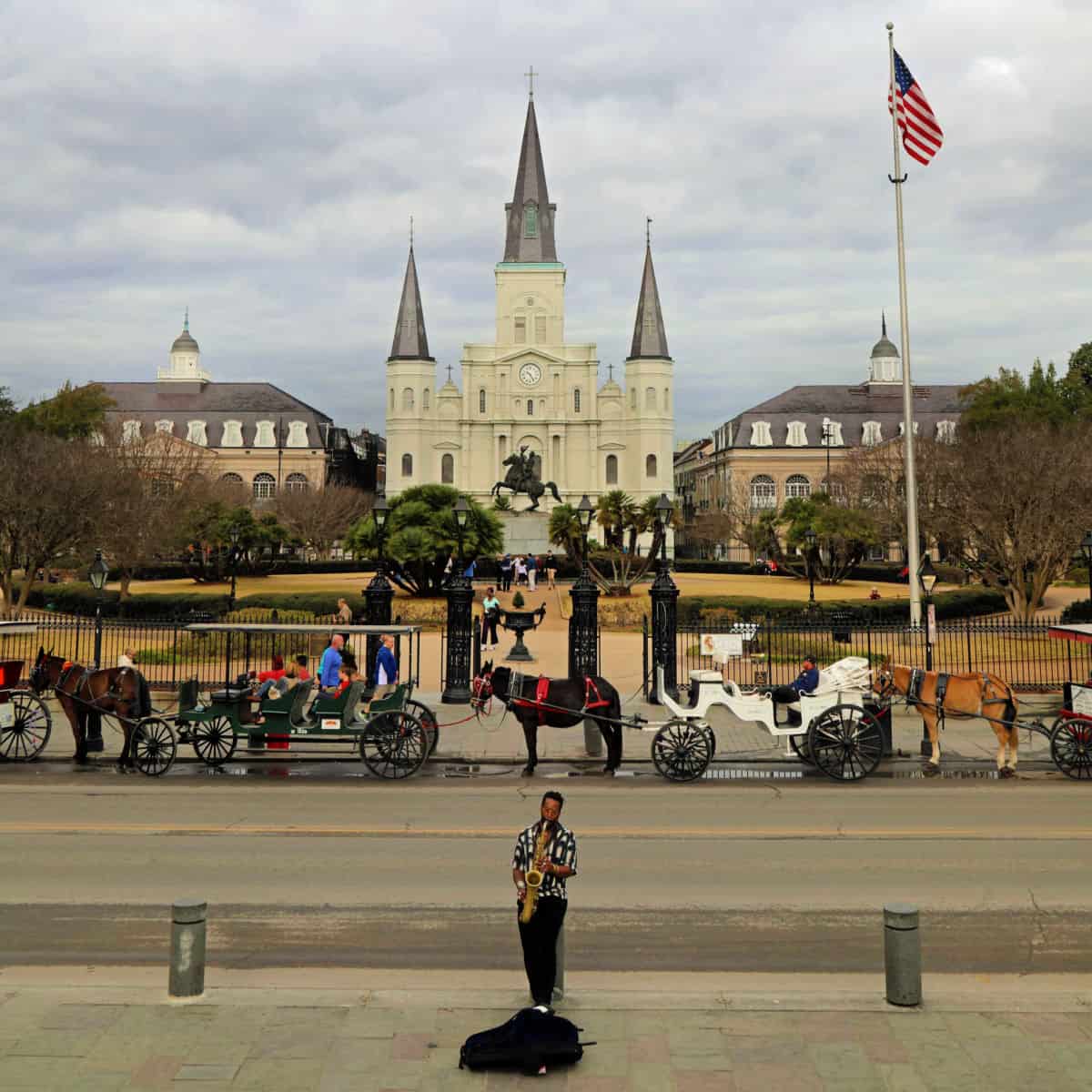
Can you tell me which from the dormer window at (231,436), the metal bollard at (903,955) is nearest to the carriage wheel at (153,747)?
the metal bollard at (903,955)

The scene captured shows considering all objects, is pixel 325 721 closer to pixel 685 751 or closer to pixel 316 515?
pixel 685 751

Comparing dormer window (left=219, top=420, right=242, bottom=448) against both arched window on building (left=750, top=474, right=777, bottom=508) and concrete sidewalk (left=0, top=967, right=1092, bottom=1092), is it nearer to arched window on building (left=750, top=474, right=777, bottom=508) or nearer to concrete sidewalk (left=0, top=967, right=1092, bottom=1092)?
arched window on building (left=750, top=474, right=777, bottom=508)

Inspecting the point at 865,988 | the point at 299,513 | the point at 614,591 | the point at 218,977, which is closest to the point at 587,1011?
the point at 865,988

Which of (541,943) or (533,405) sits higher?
(533,405)

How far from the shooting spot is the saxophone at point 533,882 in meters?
6.13

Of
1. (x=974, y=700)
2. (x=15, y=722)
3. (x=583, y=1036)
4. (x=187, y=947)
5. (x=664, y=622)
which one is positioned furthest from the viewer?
(x=664, y=622)

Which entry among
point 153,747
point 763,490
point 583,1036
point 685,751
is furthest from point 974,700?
point 763,490

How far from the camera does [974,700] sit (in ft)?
50.4

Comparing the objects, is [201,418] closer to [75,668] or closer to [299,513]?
[299,513]

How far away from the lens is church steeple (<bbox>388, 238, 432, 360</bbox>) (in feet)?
339

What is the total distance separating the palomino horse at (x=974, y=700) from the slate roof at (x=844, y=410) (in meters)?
91.7

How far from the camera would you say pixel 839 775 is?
15.2 metres

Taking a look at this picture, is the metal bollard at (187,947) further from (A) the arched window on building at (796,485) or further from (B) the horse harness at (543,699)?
(A) the arched window on building at (796,485)

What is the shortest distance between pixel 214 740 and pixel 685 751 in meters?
6.97
